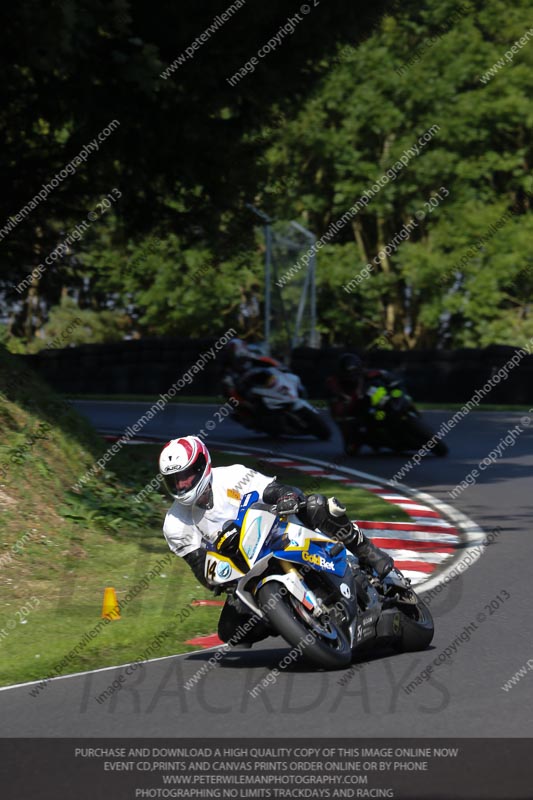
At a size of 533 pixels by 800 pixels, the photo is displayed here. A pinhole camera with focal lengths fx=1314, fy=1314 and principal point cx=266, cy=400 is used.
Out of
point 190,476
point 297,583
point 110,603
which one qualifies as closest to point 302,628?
point 297,583

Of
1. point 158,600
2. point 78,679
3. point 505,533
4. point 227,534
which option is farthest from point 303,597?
point 505,533

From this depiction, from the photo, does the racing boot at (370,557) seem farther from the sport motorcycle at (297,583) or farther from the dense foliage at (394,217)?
the dense foliage at (394,217)

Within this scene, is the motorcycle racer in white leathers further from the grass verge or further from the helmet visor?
the grass verge

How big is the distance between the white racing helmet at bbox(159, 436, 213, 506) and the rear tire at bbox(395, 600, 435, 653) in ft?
4.79

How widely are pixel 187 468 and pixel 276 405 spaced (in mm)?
13462

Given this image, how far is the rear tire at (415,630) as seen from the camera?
25.4 ft

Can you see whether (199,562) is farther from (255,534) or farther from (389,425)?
(389,425)

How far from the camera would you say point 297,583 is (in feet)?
23.5

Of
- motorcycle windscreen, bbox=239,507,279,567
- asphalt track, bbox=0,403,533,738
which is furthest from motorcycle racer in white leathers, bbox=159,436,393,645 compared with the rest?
asphalt track, bbox=0,403,533,738

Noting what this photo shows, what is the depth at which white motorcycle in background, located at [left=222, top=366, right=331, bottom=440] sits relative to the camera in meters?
20.7

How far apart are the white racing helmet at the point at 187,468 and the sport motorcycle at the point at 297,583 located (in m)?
0.26

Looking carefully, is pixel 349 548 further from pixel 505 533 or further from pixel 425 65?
pixel 425 65

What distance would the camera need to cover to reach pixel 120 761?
18.8ft

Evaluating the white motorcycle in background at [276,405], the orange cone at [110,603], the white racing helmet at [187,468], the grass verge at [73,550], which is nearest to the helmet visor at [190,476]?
the white racing helmet at [187,468]
